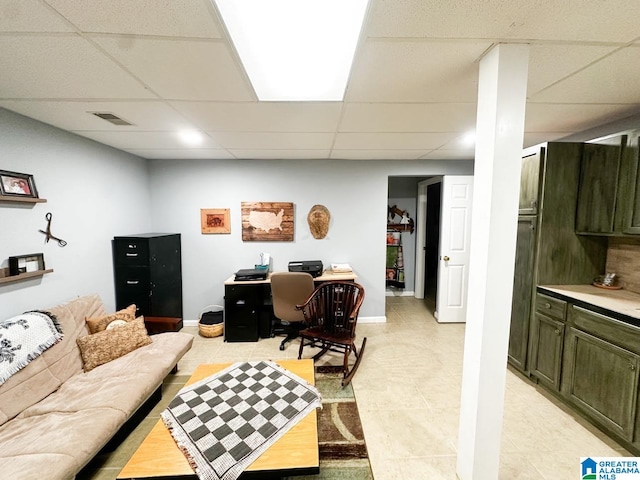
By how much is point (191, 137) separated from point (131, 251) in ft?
4.94

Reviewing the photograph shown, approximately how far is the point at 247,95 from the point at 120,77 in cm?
71

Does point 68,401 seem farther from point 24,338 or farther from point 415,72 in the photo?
point 415,72

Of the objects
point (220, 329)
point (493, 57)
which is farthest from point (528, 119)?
point (220, 329)

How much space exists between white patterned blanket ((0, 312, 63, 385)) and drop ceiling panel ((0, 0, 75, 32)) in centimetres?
180

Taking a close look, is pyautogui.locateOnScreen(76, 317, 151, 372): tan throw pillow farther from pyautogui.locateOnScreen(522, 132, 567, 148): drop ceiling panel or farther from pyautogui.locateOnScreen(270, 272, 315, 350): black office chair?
pyautogui.locateOnScreen(522, 132, 567, 148): drop ceiling panel

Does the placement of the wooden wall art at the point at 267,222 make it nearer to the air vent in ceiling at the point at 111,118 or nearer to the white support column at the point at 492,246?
the air vent in ceiling at the point at 111,118

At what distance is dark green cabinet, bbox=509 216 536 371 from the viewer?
94.9 inches

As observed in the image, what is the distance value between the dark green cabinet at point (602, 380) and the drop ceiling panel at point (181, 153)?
12.8ft

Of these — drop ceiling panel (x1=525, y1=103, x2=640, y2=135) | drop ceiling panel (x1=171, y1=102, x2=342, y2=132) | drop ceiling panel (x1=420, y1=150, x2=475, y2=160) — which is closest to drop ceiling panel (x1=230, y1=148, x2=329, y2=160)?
drop ceiling panel (x1=171, y1=102, x2=342, y2=132)

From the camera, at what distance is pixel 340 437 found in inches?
72.5

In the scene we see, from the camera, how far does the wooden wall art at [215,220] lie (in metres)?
3.75

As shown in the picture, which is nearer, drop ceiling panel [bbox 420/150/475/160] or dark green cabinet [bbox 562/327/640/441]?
dark green cabinet [bbox 562/327/640/441]

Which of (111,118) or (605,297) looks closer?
(605,297)

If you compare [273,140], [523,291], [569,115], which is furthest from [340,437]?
[569,115]
